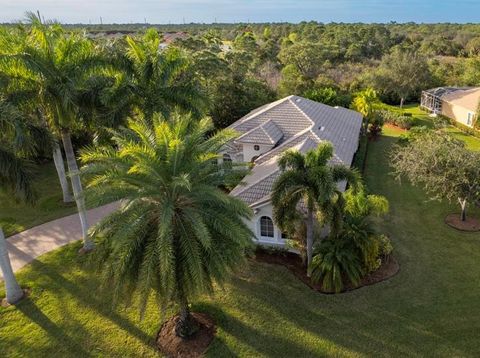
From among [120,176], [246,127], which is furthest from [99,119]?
[246,127]

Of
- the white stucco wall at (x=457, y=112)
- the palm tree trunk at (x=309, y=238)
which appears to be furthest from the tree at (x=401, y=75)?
the palm tree trunk at (x=309, y=238)

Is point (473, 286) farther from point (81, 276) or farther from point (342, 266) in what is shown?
point (81, 276)

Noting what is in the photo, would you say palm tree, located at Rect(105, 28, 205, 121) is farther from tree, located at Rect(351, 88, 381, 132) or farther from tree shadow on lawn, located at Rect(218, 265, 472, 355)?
tree, located at Rect(351, 88, 381, 132)

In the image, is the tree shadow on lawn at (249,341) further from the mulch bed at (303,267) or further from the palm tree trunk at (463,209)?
the palm tree trunk at (463,209)

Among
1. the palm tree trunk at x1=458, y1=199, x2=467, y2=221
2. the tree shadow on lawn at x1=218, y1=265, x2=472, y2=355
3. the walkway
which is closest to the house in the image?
the tree shadow on lawn at x1=218, y1=265, x2=472, y2=355

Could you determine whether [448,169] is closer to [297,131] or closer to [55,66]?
[297,131]

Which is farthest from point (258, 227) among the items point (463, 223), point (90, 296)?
point (463, 223)
